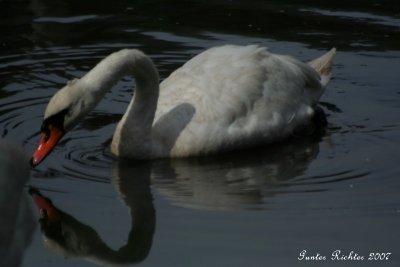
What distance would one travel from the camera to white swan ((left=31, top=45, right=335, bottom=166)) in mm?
10188

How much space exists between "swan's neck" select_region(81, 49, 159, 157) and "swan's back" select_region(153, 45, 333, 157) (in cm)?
14

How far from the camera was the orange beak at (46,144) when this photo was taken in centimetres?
1004

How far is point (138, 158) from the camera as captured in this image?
10602 millimetres

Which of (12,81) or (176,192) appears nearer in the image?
(176,192)

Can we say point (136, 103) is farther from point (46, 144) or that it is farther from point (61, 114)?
point (46, 144)

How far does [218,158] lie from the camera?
10.6 m

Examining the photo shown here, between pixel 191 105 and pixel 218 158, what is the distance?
1.68ft

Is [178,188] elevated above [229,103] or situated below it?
below

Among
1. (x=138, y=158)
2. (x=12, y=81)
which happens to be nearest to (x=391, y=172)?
(x=138, y=158)

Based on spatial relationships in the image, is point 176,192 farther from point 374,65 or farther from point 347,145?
point 374,65

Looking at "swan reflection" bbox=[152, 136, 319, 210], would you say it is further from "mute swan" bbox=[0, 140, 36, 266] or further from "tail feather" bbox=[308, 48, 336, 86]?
"mute swan" bbox=[0, 140, 36, 266]

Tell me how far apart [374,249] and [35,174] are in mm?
2959

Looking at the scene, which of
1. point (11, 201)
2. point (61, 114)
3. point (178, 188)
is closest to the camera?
point (11, 201)

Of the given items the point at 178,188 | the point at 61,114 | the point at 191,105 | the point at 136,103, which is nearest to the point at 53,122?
the point at 61,114
